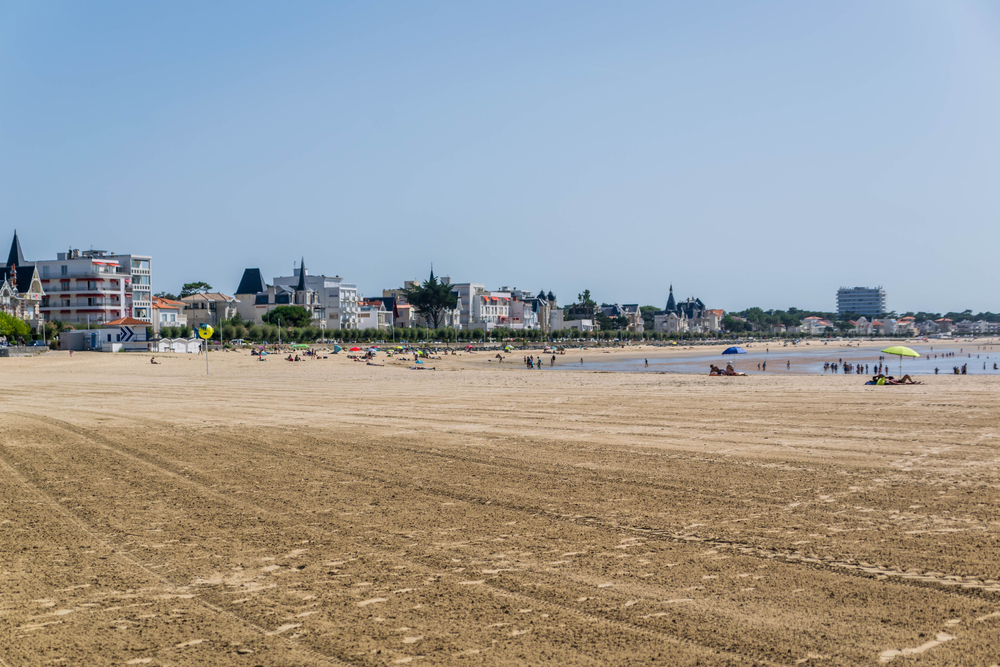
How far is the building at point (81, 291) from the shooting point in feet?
297

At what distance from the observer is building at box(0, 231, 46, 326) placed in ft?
266

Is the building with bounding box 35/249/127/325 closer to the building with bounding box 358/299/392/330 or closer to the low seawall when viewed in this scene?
the low seawall

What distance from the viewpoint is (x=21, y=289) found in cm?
9156

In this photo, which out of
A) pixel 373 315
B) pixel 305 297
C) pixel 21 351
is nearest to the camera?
pixel 21 351

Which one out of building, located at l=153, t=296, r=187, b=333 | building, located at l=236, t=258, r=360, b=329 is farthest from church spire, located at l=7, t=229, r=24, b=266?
building, located at l=236, t=258, r=360, b=329

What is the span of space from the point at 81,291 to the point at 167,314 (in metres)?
14.8

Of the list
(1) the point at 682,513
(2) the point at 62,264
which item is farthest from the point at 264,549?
(2) the point at 62,264

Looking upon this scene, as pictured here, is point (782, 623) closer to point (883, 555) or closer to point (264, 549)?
point (883, 555)

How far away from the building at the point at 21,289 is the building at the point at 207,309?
78.2 ft

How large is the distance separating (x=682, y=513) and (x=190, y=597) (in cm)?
527

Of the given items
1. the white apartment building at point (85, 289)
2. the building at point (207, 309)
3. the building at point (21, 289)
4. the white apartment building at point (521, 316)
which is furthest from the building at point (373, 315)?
the building at point (21, 289)

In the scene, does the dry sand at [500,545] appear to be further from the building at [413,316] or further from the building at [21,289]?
the building at [413,316]

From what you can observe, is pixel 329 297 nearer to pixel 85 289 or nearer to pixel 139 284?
pixel 139 284

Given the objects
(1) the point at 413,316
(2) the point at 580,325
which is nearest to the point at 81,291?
(1) the point at 413,316
